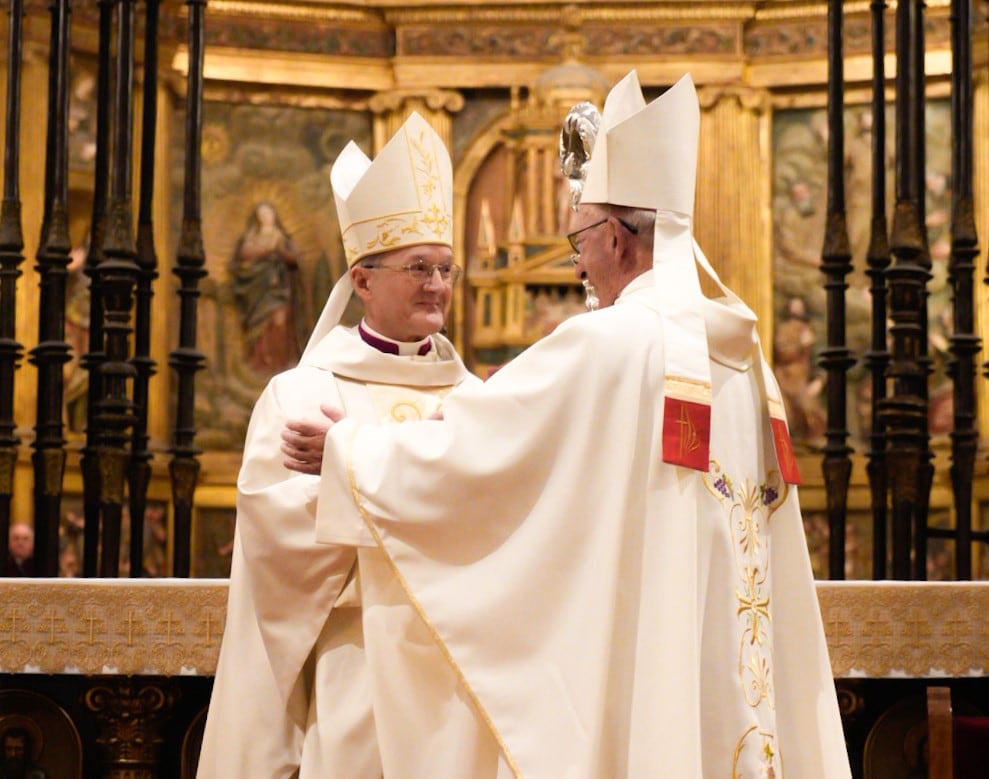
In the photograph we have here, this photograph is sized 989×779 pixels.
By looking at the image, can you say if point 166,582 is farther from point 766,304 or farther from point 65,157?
point 766,304

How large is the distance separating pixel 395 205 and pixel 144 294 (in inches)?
77.0

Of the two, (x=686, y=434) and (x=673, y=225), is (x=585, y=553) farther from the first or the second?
(x=673, y=225)

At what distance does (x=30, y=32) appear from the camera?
10930 mm

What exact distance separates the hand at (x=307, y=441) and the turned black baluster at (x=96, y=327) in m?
2.02

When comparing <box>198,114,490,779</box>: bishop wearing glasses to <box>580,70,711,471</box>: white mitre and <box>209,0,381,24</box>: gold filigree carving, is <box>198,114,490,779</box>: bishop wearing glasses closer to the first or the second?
<box>580,70,711,471</box>: white mitre

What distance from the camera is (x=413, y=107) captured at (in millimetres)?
12320

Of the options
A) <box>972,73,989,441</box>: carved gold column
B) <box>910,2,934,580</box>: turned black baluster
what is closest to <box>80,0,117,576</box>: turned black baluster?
<box>910,2,934,580</box>: turned black baluster

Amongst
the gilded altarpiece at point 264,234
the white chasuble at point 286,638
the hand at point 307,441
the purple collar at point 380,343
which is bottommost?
the white chasuble at point 286,638

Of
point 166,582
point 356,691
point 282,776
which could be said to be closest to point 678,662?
point 356,691

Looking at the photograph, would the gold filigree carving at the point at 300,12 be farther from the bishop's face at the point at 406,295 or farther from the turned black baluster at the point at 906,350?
the bishop's face at the point at 406,295

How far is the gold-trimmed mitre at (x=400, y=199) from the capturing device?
14.5ft

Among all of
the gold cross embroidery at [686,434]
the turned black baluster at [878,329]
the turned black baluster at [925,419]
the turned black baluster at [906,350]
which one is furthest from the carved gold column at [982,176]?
the gold cross embroidery at [686,434]

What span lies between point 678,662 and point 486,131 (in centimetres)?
924

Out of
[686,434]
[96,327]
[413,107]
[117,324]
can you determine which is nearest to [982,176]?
[413,107]
